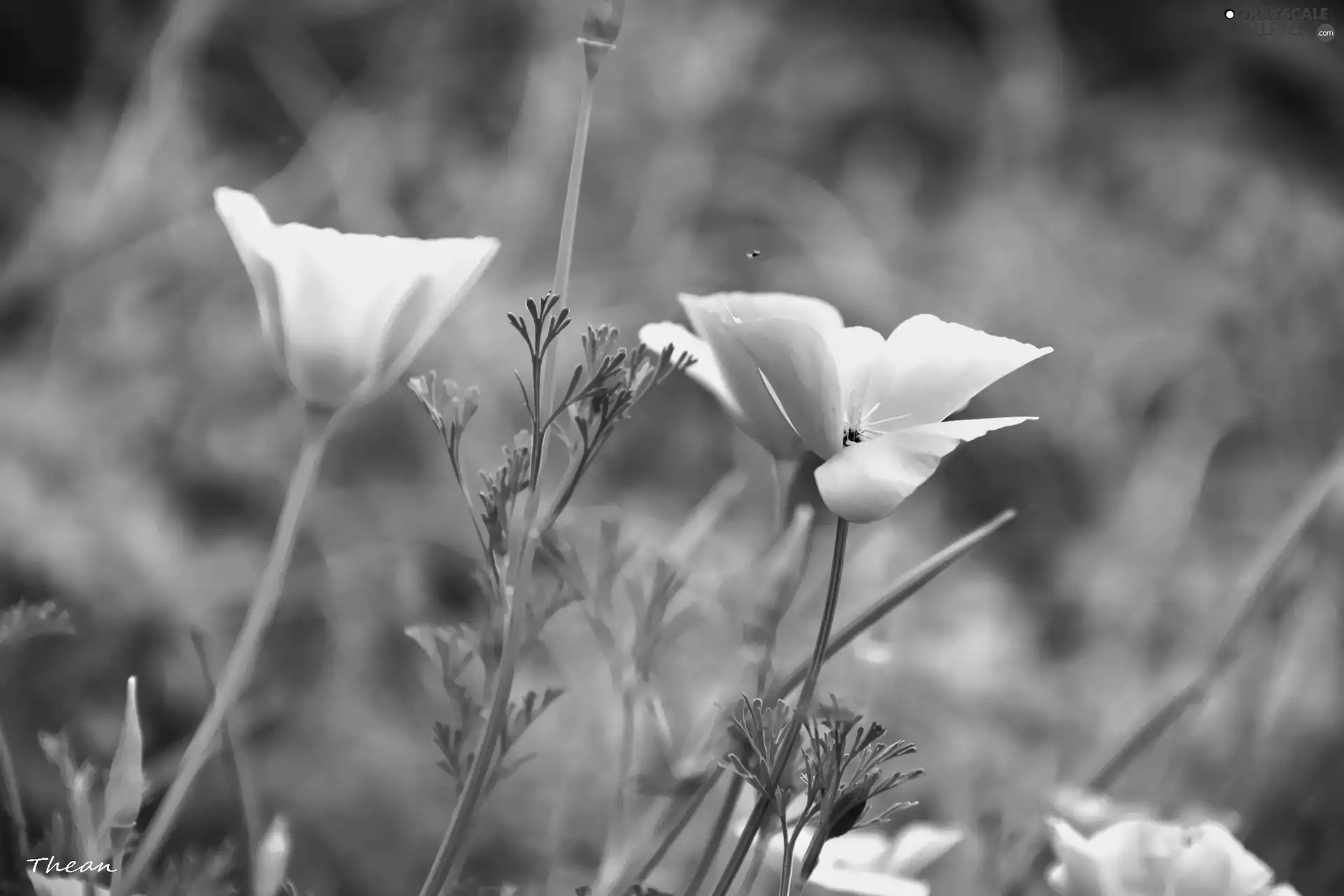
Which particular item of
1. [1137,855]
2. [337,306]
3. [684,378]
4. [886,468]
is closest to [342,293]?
[337,306]

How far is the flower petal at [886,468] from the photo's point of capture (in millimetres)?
150

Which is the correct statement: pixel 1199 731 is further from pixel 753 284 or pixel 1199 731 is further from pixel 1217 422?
pixel 753 284

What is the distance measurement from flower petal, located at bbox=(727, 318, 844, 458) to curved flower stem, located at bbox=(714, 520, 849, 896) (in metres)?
0.02

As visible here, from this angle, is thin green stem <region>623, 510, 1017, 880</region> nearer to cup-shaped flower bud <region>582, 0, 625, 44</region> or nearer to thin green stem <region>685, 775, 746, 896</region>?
thin green stem <region>685, 775, 746, 896</region>

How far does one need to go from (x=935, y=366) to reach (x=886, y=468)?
0.04 metres

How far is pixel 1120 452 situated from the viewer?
109 cm

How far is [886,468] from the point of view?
153 mm

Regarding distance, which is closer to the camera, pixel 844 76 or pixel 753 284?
pixel 753 284

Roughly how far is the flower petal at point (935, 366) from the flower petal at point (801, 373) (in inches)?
1.0

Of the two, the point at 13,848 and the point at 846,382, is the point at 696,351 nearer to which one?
the point at 846,382

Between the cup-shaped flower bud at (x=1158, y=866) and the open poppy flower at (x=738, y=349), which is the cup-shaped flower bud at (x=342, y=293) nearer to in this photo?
the open poppy flower at (x=738, y=349)

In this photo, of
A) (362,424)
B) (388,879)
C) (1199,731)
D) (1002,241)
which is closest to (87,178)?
(362,424)

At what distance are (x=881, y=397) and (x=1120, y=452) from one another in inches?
39.2

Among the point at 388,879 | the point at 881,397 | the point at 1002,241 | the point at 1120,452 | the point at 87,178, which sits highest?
the point at 1002,241
